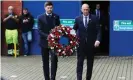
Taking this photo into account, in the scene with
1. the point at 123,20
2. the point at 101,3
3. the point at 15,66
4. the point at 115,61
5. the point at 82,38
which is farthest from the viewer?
the point at 101,3

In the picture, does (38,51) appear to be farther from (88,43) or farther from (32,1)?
(88,43)

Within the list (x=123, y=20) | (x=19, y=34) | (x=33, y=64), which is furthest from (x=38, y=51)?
(x=123, y=20)

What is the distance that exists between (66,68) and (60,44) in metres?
3.47

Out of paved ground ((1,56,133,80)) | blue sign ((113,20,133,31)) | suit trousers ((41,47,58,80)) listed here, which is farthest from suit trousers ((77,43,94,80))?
blue sign ((113,20,133,31))

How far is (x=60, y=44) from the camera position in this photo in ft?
31.6

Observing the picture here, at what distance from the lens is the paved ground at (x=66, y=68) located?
11.3 metres

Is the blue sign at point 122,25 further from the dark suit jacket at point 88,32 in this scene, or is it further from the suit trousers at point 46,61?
the suit trousers at point 46,61

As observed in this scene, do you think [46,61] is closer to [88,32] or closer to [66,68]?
[88,32]

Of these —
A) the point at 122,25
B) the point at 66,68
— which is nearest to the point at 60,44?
the point at 66,68

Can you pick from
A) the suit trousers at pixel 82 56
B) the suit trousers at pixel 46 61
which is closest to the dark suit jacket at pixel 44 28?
the suit trousers at pixel 46 61

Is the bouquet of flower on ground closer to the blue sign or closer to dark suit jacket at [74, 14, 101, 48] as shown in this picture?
dark suit jacket at [74, 14, 101, 48]

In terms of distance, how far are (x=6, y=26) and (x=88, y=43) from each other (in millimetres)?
7180

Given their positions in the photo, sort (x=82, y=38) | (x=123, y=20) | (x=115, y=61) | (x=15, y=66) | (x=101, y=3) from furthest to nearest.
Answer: (x=101, y=3)
(x=123, y=20)
(x=115, y=61)
(x=15, y=66)
(x=82, y=38)

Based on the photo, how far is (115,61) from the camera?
48.2 feet
